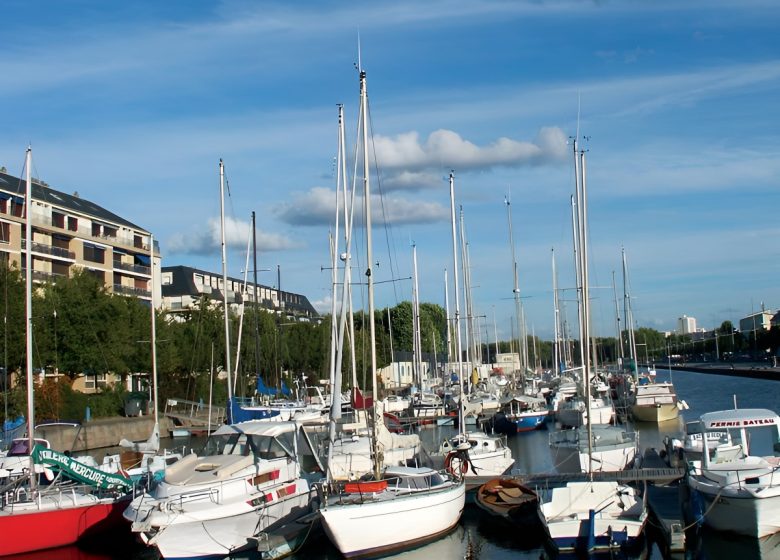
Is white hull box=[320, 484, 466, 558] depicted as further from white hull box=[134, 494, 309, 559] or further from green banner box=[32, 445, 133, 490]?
green banner box=[32, 445, 133, 490]

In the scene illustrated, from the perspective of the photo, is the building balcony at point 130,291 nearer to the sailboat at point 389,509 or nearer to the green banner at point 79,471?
the green banner at point 79,471

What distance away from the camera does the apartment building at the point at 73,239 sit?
83062 mm

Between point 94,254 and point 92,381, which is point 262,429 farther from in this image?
point 94,254

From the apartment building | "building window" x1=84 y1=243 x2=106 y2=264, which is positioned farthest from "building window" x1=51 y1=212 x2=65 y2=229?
"building window" x1=84 y1=243 x2=106 y2=264

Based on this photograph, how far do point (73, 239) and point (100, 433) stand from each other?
3387cm

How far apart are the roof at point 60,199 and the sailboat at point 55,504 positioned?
55185 mm

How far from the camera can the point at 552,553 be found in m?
27.5

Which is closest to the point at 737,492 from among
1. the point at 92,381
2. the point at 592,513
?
the point at 592,513

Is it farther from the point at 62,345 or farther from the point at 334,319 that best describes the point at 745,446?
the point at 62,345

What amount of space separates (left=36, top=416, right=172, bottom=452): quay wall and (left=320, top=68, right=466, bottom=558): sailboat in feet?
114

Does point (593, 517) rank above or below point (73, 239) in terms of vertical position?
below

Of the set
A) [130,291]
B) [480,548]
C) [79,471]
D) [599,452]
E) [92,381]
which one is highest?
[130,291]

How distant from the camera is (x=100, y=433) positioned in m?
65.3

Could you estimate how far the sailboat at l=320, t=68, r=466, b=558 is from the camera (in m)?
26.4
